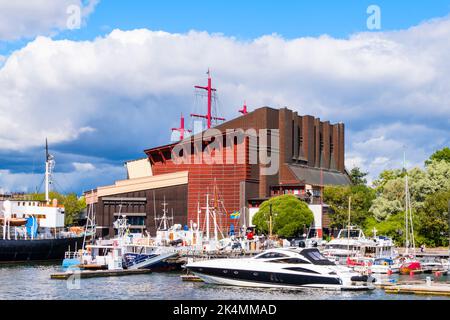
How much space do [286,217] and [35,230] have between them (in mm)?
45793

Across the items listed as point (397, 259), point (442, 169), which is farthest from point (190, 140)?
point (397, 259)

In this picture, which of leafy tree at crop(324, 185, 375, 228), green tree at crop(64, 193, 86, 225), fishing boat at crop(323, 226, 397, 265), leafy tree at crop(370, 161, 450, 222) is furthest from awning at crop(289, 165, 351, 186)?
green tree at crop(64, 193, 86, 225)

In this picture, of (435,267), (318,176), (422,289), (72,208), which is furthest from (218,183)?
(422,289)

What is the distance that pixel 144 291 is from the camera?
54.5m

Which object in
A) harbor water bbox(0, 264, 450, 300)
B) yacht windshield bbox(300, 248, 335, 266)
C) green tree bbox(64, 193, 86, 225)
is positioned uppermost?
green tree bbox(64, 193, 86, 225)

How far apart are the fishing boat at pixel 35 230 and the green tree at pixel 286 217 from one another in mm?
34408

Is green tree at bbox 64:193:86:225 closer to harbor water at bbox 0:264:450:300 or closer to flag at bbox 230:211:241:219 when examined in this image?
flag at bbox 230:211:241:219

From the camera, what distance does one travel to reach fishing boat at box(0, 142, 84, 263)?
344 ft

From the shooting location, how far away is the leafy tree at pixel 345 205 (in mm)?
126500

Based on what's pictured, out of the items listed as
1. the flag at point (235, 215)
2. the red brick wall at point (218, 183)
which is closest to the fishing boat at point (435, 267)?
the flag at point (235, 215)

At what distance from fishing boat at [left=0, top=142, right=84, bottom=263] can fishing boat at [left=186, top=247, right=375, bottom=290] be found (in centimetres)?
5965

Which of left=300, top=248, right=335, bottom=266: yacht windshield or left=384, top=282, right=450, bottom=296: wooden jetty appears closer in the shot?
left=384, top=282, right=450, bottom=296: wooden jetty

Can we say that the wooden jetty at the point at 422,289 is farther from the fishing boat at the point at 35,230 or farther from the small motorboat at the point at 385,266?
the fishing boat at the point at 35,230
